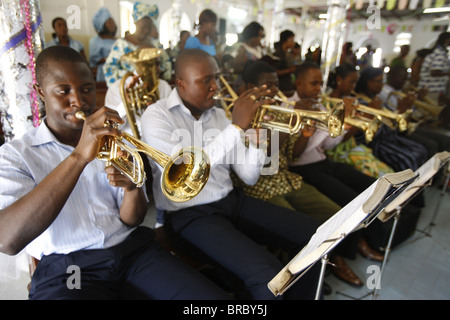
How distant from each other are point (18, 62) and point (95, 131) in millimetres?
1142

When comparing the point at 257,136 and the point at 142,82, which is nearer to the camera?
the point at 257,136

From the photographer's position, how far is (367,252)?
2756 mm

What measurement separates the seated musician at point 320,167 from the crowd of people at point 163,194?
0.04 ft

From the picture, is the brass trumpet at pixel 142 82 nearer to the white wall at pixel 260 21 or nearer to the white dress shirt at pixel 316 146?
the white wall at pixel 260 21

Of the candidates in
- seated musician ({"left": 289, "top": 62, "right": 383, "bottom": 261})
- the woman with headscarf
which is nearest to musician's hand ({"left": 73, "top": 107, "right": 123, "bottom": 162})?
seated musician ({"left": 289, "top": 62, "right": 383, "bottom": 261})

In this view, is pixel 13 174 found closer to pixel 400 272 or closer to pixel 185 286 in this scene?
pixel 185 286

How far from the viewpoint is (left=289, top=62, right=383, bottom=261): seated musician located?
8.81 ft

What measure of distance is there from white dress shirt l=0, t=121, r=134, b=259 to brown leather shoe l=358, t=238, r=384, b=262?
2.28 m

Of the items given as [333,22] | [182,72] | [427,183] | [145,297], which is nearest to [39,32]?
[182,72]

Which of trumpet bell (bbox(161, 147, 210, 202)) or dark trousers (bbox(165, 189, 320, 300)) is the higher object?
trumpet bell (bbox(161, 147, 210, 202))

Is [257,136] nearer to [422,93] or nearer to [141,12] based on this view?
[141,12]

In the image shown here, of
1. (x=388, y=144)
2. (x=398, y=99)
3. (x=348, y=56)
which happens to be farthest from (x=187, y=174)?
(x=348, y=56)

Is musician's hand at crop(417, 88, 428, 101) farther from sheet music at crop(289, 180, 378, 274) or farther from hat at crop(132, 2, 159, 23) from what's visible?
sheet music at crop(289, 180, 378, 274)

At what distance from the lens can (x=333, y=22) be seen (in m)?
5.96
